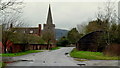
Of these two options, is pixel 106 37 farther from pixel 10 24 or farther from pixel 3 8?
pixel 3 8

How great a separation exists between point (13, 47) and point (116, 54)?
26.5 m

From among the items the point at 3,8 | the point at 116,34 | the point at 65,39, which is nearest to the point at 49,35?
the point at 65,39

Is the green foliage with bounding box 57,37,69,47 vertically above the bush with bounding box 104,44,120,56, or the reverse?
the bush with bounding box 104,44,120,56

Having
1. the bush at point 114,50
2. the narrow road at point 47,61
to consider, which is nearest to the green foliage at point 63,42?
the narrow road at point 47,61

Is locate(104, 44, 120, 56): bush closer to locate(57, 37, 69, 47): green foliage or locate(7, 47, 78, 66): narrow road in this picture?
locate(7, 47, 78, 66): narrow road

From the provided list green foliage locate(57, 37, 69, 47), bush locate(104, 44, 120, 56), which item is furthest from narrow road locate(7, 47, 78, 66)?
green foliage locate(57, 37, 69, 47)

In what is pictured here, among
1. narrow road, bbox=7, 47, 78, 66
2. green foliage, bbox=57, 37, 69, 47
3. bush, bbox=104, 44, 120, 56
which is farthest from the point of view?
green foliage, bbox=57, 37, 69, 47

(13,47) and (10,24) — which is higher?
(10,24)

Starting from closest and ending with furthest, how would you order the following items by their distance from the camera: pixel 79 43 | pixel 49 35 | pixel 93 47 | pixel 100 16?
pixel 100 16, pixel 93 47, pixel 79 43, pixel 49 35

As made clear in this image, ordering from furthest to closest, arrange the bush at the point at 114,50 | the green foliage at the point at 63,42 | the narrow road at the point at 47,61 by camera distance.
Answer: the green foliage at the point at 63,42
the bush at the point at 114,50
the narrow road at the point at 47,61

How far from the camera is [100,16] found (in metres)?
40.7

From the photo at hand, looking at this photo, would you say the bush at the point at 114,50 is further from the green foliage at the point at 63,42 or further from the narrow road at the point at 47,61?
the green foliage at the point at 63,42

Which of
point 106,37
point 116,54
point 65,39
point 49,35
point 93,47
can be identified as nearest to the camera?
point 116,54

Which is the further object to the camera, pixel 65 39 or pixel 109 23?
pixel 65 39
